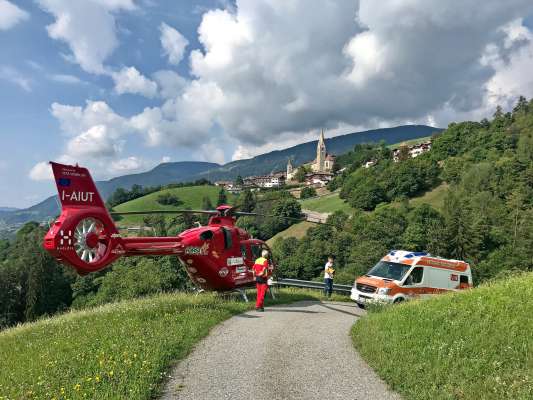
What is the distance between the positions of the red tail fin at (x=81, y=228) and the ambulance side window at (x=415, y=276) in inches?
453

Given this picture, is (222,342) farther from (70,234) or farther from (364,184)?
(364,184)

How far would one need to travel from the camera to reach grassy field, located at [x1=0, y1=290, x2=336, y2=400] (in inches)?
254

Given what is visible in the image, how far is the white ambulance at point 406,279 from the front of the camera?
1554 cm

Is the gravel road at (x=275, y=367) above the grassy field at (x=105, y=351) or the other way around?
the other way around

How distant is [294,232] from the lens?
349 ft

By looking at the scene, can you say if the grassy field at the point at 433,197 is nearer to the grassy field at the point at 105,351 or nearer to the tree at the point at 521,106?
the tree at the point at 521,106

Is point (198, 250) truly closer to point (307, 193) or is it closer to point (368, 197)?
point (368, 197)

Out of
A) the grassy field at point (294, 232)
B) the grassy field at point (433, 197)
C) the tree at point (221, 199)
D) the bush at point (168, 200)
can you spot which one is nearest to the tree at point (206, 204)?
the tree at point (221, 199)

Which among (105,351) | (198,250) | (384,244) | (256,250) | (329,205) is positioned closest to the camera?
(105,351)

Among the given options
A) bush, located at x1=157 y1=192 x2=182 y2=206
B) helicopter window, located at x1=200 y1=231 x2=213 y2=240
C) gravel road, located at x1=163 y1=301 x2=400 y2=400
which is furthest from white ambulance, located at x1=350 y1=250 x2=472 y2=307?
bush, located at x1=157 y1=192 x2=182 y2=206

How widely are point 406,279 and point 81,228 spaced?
12.5 m

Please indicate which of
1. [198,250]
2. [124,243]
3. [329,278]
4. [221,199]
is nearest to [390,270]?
[329,278]

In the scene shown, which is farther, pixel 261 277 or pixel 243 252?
pixel 243 252

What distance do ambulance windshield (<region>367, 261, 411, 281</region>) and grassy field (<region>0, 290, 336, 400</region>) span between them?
7.20 m
